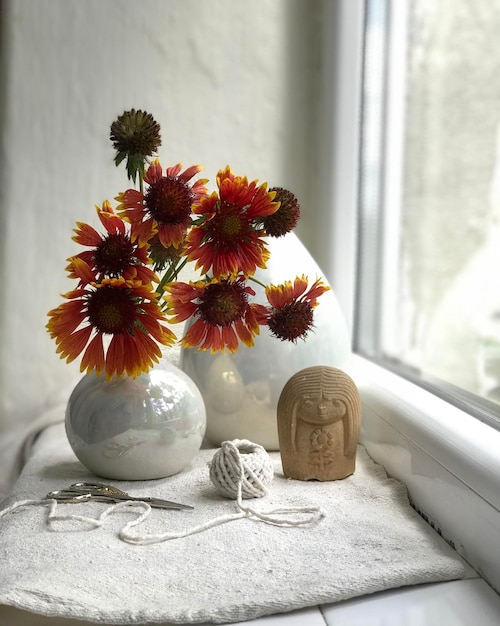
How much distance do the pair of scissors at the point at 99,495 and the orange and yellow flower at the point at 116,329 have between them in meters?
0.11

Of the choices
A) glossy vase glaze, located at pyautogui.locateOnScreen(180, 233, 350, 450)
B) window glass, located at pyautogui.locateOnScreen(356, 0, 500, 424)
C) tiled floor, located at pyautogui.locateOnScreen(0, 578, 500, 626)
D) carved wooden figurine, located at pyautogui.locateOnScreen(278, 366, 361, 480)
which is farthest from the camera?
window glass, located at pyautogui.locateOnScreen(356, 0, 500, 424)

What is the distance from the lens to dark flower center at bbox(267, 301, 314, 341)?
0.62m

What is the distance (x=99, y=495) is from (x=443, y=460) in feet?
0.99

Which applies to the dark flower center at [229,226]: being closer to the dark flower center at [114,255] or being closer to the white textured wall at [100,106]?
the dark flower center at [114,255]

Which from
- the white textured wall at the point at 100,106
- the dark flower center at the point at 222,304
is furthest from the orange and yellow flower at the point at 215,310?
the white textured wall at the point at 100,106

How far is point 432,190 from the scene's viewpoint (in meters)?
1.12

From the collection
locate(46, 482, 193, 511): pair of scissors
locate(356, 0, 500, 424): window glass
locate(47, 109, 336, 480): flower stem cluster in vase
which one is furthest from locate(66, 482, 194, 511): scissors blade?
locate(356, 0, 500, 424): window glass

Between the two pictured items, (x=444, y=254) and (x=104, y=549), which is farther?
(x=444, y=254)

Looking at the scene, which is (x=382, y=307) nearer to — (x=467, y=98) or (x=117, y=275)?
(x=467, y=98)

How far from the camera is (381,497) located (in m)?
0.67

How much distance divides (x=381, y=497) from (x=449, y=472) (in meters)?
0.10

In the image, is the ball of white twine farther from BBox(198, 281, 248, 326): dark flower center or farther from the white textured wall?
the white textured wall

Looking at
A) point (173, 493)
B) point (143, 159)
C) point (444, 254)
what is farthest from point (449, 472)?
point (444, 254)

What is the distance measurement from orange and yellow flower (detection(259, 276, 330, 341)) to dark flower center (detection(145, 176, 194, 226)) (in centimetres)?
10
